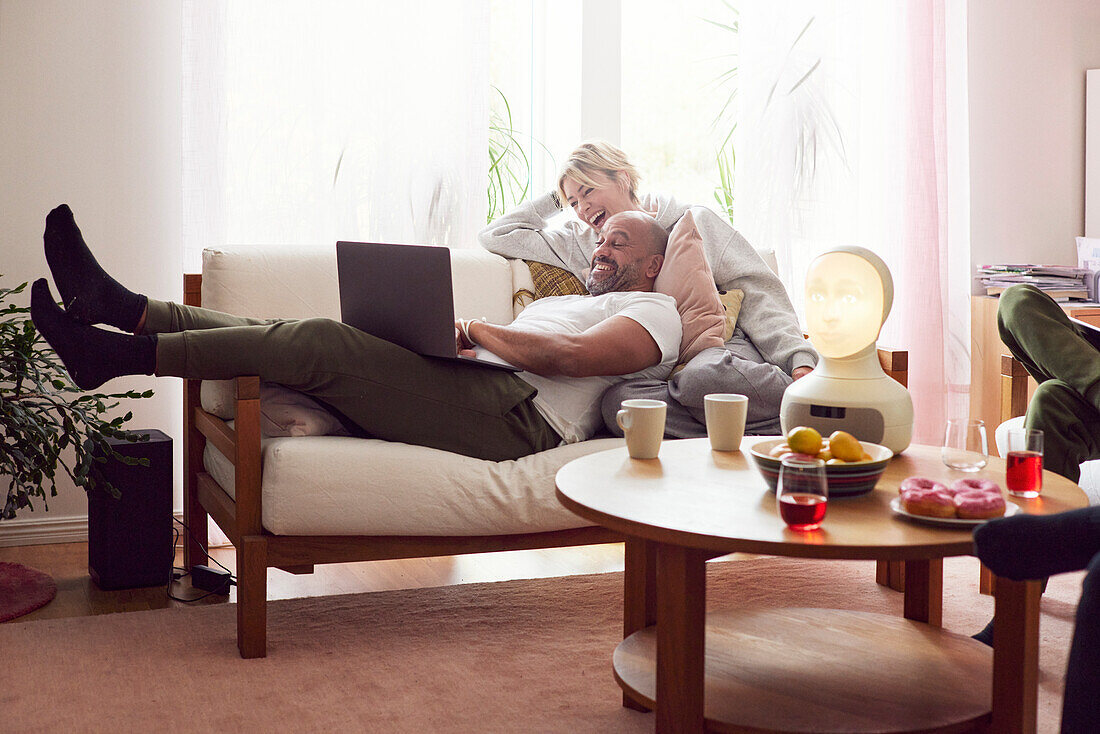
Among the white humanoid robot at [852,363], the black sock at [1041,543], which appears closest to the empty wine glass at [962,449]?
the white humanoid robot at [852,363]

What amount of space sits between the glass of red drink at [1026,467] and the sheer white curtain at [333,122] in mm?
2031

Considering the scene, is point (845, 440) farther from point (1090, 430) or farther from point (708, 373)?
point (1090, 430)

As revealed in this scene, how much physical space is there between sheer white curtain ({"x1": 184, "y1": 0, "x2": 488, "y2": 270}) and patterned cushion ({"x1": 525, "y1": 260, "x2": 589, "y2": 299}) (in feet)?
1.45

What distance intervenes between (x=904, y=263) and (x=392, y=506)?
2350mm

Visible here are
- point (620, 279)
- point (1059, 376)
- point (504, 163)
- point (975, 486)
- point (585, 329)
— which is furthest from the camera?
point (504, 163)

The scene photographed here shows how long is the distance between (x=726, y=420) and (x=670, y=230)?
1194 mm

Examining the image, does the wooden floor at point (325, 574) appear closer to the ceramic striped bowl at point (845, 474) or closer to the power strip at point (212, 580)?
the power strip at point (212, 580)

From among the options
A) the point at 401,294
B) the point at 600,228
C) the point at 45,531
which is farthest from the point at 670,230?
the point at 45,531

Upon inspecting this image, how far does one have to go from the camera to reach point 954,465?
5.73ft

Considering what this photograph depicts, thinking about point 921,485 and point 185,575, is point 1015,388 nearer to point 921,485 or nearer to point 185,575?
point 921,485

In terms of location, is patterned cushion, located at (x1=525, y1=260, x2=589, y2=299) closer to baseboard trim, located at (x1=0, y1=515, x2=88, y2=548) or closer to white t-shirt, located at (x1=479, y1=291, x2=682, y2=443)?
white t-shirt, located at (x1=479, y1=291, x2=682, y2=443)

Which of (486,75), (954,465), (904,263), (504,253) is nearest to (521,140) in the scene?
(486,75)

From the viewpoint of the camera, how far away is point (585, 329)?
2756 mm

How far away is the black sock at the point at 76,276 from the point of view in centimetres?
225
